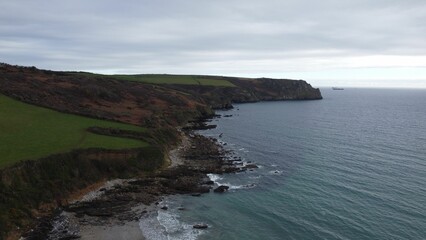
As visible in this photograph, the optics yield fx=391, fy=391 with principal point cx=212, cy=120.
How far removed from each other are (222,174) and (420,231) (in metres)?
29.5

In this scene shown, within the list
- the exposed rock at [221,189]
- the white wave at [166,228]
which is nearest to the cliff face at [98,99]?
the exposed rock at [221,189]

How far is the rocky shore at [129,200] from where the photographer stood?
127ft

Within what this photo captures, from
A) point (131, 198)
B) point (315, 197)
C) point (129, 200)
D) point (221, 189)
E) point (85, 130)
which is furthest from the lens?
point (85, 130)

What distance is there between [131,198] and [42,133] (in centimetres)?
2004

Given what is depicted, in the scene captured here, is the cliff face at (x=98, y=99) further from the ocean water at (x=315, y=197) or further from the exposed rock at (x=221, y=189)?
the exposed rock at (x=221, y=189)

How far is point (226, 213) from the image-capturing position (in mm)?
45062

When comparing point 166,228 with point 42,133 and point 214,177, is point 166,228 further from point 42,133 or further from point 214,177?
point 42,133

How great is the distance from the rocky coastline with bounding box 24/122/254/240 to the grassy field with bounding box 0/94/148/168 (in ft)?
25.7

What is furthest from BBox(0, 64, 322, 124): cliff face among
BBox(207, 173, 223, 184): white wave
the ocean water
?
BBox(207, 173, 223, 184): white wave

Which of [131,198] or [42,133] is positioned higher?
[42,133]

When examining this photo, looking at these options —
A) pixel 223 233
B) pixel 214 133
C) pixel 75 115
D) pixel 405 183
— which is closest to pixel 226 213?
pixel 223 233

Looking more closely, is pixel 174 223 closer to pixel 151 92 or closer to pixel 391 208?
pixel 391 208

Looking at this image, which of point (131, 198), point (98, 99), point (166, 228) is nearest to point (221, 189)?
point (131, 198)

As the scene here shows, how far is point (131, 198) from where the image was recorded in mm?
48031
